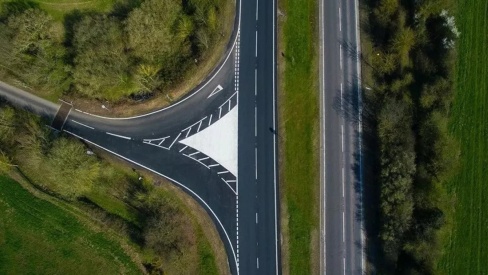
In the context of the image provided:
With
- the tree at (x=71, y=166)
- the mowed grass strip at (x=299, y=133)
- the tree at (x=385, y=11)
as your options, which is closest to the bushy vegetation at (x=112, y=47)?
the tree at (x=71, y=166)

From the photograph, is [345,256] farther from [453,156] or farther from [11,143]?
[11,143]

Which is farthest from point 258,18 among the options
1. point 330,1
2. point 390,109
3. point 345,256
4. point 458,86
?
point 345,256

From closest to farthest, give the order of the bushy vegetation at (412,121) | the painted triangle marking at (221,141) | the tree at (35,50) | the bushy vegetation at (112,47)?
the bushy vegetation at (412,121) < the bushy vegetation at (112,47) < the tree at (35,50) < the painted triangle marking at (221,141)

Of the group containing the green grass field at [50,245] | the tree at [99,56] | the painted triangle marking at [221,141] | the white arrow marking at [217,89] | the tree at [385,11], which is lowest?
the green grass field at [50,245]

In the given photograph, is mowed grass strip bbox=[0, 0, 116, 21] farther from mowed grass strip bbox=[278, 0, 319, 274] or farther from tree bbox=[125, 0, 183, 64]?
mowed grass strip bbox=[278, 0, 319, 274]

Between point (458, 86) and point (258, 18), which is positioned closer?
point (458, 86)

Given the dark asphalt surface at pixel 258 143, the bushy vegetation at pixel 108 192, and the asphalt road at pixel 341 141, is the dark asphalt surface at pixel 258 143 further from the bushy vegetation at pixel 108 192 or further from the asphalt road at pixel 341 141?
the asphalt road at pixel 341 141

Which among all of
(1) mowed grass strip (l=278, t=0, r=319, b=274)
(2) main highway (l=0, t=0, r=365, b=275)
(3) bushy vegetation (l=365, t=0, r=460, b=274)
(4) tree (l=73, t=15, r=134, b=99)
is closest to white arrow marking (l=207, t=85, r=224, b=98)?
(2) main highway (l=0, t=0, r=365, b=275)

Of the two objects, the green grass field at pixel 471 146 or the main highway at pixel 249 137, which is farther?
the main highway at pixel 249 137

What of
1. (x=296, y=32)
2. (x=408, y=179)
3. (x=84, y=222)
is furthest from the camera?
(x=296, y=32)
